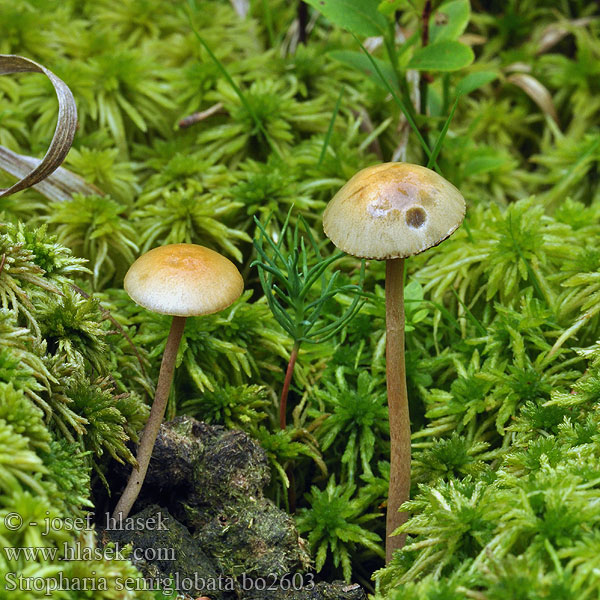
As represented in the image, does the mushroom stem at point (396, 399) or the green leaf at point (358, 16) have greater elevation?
the green leaf at point (358, 16)

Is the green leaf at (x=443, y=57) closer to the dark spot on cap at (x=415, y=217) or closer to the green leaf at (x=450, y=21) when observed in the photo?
the green leaf at (x=450, y=21)

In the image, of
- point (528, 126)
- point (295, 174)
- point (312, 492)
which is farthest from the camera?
point (528, 126)

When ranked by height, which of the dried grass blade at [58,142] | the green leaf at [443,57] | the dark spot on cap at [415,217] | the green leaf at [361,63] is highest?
the green leaf at [361,63]

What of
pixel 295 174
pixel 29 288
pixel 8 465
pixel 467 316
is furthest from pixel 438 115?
pixel 8 465

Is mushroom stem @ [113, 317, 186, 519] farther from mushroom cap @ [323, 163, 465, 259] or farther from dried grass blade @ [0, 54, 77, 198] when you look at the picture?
dried grass blade @ [0, 54, 77, 198]

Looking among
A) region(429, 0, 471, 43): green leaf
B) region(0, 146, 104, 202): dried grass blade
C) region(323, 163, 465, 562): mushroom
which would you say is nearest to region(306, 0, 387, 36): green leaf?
region(429, 0, 471, 43): green leaf

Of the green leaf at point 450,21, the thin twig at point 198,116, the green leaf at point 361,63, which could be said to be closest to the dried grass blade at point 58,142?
the thin twig at point 198,116

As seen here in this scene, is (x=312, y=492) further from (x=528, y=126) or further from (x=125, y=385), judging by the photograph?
(x=528, y=126)

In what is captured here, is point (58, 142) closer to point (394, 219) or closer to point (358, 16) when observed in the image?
point (394, 219)
